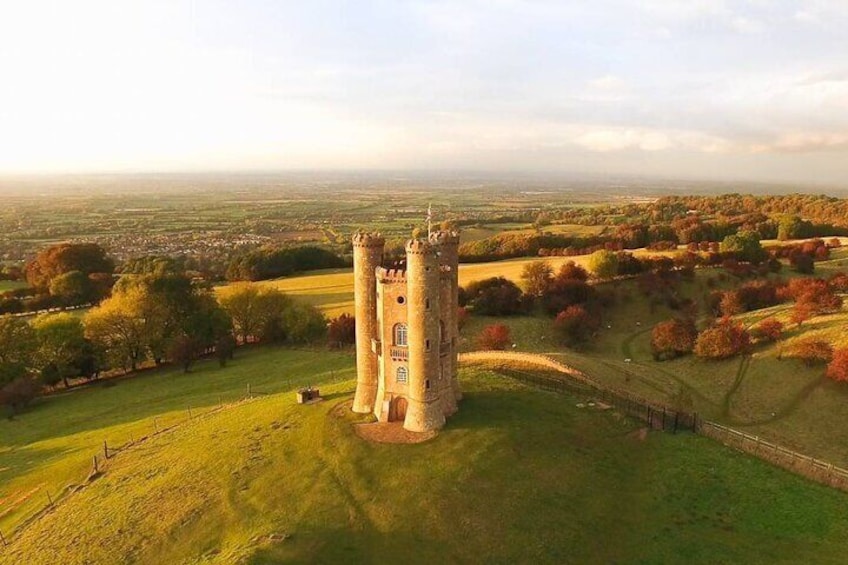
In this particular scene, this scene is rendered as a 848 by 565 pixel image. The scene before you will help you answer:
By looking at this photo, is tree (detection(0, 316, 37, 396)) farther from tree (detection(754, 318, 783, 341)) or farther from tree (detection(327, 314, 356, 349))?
tree (detection(754, 318, 783, 341))

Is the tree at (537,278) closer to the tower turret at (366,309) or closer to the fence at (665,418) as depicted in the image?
the fence at (665,418)

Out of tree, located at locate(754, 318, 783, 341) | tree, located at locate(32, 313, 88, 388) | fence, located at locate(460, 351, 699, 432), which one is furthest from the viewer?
tree, located at locate(32, 313, 88, 388)

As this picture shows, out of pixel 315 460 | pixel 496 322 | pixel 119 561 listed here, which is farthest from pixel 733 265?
pixel 119 561

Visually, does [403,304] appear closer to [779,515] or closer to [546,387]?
[546,387]

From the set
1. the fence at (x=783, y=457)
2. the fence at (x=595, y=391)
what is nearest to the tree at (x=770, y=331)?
the fence at (x=595, y=391)

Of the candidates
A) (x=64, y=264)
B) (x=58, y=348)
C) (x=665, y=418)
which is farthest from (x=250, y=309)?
(x=665, y=418)

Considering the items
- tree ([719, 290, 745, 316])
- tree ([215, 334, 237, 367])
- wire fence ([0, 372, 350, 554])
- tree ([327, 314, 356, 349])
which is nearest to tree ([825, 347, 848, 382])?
tree ([719, 290, 745, 316])
